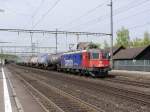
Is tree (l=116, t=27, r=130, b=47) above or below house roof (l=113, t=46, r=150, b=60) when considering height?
above

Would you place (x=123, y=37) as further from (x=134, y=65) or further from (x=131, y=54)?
(x=134, y=65)

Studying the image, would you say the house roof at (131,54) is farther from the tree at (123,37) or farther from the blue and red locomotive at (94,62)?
the tree at (123,37)

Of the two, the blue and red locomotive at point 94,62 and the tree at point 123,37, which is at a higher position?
the tree at point 123,37

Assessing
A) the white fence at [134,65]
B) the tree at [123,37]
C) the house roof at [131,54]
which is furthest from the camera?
the tree at [123,37]

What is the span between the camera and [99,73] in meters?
39.8

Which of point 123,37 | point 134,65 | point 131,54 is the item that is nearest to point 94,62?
point 134,65

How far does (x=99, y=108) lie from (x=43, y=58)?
65726 millimetres

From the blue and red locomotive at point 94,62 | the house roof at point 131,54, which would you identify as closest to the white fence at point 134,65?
the house roof at point 131,54

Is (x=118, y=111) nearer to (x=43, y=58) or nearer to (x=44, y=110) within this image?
(x=44, y=110)

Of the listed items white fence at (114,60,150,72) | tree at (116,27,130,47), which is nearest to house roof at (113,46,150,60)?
white fence at (114,60,150,72)

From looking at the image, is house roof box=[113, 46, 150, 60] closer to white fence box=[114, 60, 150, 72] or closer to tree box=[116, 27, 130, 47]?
white fence box=[114, 60, 150, 72]

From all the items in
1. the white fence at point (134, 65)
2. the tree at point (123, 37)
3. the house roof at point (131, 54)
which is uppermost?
the tree at point (123, 37)

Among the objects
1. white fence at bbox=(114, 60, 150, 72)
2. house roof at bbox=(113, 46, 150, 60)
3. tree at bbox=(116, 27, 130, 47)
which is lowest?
white fence at bbox=(114, 60, 150, 72)

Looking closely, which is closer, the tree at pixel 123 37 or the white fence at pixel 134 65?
the white fence at pixel 134 65
